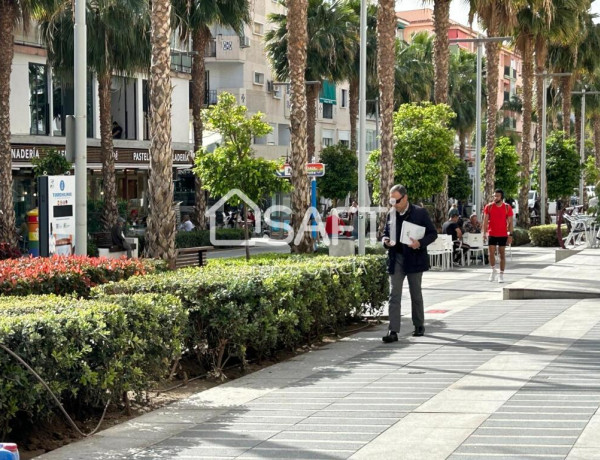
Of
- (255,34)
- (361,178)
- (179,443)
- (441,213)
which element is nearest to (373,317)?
(179,443)

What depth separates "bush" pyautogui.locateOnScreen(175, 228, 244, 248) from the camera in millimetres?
37062

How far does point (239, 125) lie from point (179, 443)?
17.0 meters

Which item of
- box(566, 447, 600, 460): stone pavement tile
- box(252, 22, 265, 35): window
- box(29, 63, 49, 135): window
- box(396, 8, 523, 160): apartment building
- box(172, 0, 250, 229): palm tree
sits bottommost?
box(566, 447, 600, 460): stone pavement tile

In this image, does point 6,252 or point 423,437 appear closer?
point 423,437

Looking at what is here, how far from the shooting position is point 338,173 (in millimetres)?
52312

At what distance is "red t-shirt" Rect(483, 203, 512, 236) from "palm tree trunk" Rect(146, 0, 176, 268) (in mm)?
6458

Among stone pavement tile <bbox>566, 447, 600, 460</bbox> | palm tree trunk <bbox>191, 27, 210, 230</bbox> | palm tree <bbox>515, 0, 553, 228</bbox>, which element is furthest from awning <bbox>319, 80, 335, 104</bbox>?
stone pavement tile <bbox>566, 447, 600, 460</bbox>

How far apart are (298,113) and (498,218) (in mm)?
4850

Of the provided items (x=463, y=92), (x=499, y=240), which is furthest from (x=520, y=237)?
(x=463, y=92)

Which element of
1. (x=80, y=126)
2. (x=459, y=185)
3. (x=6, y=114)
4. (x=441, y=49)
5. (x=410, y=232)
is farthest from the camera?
(x=459, y=185)

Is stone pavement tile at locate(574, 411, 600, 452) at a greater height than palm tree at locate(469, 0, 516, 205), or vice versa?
palm tree at locate(469, 0, 516, 205)

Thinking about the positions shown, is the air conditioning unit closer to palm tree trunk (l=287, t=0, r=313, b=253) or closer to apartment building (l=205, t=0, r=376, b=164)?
apartment building (l=205, t=0, r=376, b=164)

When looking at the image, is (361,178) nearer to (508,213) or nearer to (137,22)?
(508,213)

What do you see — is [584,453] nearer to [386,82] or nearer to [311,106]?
[386,82]
